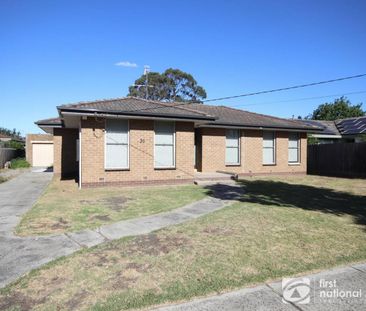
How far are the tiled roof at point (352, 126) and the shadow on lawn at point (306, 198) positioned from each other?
47.7ft

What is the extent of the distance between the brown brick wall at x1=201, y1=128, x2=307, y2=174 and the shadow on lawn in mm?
4257

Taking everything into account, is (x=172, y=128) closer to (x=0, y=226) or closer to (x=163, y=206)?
(x=163, y=206)

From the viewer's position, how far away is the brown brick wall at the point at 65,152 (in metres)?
20.2

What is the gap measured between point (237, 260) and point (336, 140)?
2592cm

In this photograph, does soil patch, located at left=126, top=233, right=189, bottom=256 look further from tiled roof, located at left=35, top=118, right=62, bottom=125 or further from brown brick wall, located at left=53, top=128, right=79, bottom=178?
tiled roof, located at left=35, top=118, right=62, bottom=125

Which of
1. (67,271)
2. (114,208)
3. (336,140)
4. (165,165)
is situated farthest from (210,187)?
(336,140)

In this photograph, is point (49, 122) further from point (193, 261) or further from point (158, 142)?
point (193, 261)

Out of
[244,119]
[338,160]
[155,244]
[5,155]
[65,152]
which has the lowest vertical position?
[155,244]

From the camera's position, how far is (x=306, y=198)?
11234 millimetres

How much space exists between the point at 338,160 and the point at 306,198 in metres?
12.5

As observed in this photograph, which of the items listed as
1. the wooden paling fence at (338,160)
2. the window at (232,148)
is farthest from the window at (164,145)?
the wooden paling fence at (338,160)

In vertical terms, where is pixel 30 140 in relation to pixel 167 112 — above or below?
below

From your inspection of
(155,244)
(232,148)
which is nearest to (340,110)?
(232,148)

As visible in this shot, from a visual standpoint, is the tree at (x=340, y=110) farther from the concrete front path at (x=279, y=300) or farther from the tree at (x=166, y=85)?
the concrete front path at (x=279, y=300)
